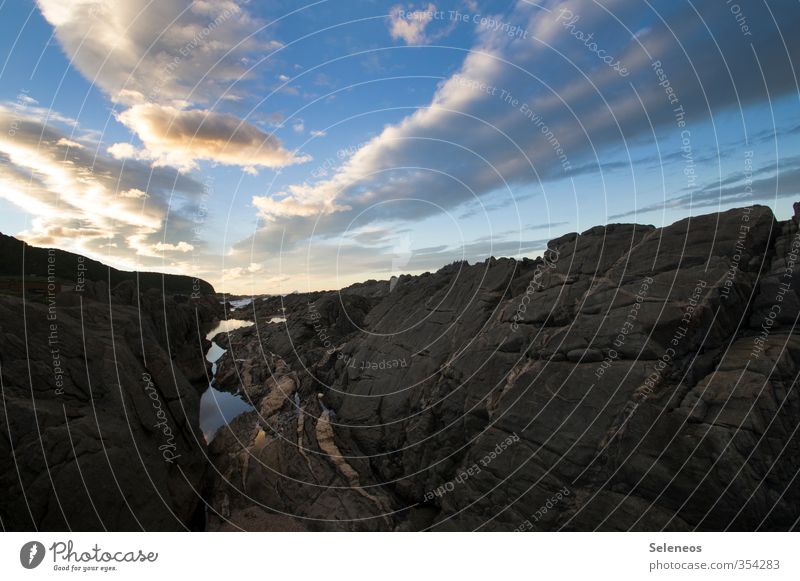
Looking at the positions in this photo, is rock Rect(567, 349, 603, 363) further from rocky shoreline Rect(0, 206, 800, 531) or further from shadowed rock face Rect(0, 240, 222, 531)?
shadowed rock face Rect(0, 240, 222, 531)

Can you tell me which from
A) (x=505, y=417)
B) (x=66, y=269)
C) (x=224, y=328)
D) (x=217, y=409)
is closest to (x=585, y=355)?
(x=505, y=417)

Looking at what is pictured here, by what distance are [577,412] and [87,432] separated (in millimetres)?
18933

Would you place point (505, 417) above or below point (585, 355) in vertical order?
below

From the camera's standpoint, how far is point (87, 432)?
12.4 m

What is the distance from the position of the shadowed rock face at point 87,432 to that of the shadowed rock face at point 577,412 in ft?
14.3

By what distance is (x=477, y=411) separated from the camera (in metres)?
18.0

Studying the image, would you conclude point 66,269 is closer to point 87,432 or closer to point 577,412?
point 87,432

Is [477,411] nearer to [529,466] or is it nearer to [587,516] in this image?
[529,466]

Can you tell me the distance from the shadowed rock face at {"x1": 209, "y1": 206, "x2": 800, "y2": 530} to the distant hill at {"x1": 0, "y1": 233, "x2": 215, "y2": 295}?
522 inches

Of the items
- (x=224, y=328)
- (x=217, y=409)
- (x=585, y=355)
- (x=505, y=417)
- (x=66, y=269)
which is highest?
(x=66, y=269)

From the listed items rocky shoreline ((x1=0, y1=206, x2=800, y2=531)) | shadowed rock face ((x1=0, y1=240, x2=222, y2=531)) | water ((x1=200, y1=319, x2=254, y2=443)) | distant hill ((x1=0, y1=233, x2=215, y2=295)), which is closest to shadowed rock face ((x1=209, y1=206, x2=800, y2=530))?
rocky shoreline ((x1=0, y1=206, x2=800, y2=531))

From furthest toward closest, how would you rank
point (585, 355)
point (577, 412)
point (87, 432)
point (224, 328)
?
Result: point (224, 328)
point (585, 355)
point (577, 412)
point (87, 432)

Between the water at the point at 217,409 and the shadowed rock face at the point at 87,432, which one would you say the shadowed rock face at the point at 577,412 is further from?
the shadowed rock face at the point at 87,432

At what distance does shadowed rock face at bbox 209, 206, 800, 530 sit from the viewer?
40.4 feet
